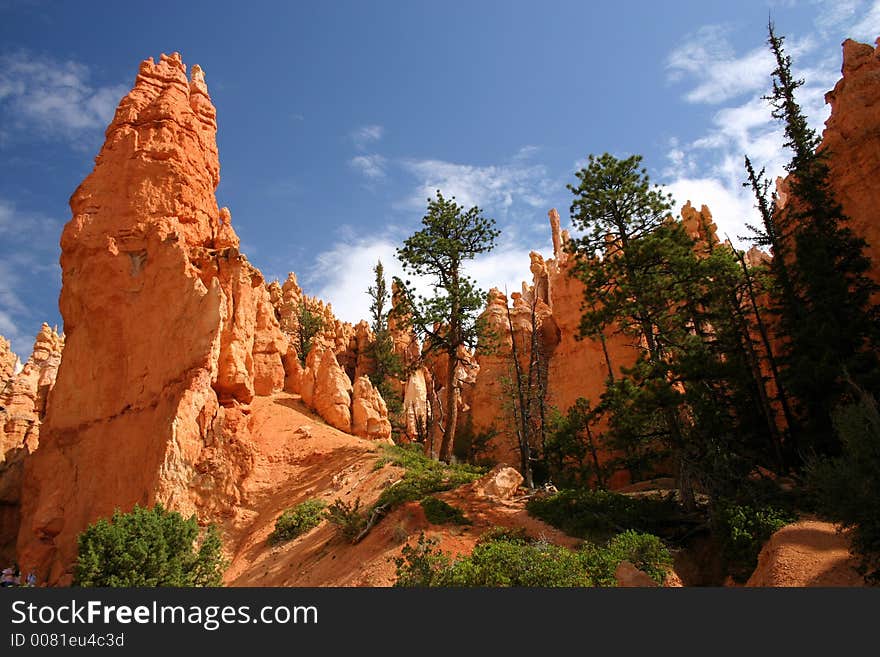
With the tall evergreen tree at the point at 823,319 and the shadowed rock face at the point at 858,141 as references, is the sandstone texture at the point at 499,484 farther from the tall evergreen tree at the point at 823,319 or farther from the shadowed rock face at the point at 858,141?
the shadowed rock face at the point at 858,141

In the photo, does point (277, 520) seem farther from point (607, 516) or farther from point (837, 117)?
point (837, 117)

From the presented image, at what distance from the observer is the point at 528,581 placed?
33.2 ft

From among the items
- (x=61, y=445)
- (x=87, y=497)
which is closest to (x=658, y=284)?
(x=87, y=497)

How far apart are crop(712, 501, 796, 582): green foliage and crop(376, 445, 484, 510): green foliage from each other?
26.2 ft

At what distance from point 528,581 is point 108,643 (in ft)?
22.0

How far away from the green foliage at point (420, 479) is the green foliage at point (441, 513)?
2.91 ft

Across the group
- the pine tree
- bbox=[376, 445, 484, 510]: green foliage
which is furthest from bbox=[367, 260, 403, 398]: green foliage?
bbox=[376, 445, 484, 510]: green foliage

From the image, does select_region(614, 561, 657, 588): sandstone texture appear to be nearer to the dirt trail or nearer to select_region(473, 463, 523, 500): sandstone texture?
the dirt trail

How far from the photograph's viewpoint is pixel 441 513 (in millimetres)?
15797

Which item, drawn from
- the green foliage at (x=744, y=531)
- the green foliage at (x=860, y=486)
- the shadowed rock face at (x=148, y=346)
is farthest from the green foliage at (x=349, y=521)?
the green foliage at (x=860, y=486)

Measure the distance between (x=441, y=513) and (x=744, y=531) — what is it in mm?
7559

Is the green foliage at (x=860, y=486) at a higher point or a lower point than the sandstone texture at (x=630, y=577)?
higher

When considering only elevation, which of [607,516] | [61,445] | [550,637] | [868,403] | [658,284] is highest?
[658,284]

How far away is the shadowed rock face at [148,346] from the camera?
21562mm
